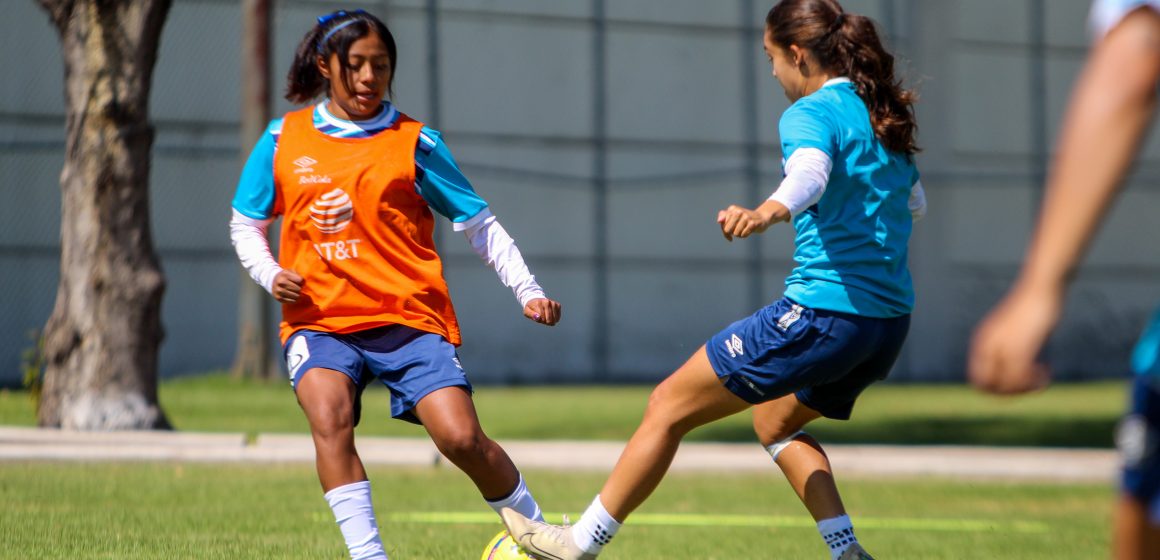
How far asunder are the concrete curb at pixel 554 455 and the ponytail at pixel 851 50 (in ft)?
17.9

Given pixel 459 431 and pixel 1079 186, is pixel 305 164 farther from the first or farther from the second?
pixel 1079 186

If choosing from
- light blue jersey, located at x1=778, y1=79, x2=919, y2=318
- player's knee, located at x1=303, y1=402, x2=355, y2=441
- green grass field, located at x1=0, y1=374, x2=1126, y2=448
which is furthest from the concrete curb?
light blue jersey, located at x1=778, y1=79, x2=919, y2=318

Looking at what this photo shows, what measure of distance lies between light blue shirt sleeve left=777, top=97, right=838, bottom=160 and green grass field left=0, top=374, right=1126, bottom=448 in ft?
26.5

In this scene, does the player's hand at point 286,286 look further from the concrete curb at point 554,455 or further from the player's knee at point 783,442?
the concrete curb at point 554,455

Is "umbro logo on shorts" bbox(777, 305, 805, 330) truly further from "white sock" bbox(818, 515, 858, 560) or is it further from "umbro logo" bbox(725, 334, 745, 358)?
"white sock" bbox(818, 515, 858, 560)

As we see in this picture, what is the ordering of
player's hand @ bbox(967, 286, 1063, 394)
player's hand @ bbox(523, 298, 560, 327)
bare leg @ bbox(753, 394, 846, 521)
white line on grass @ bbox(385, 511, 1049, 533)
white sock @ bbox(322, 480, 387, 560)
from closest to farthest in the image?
player's hand @ bbox(967, 286, 1063, 394) → white sock @ bbox(322, 480, 387, 560) → player's hand @ bbox(523, 298, 560, 327) → bare leg @ bbox(753, 394, 846, 521) → white line on grass @ bbox(385, 511, 1049, 533)

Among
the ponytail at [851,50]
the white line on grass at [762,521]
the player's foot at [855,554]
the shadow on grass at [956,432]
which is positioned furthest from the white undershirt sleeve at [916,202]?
the shadow on grass at [956,432]

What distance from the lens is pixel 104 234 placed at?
10.7m

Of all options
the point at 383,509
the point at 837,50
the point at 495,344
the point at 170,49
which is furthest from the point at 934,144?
the point at 837,50

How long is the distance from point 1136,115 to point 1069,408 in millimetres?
16423

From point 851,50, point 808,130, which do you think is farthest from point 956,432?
point 808,130

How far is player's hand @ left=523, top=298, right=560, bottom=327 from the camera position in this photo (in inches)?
174

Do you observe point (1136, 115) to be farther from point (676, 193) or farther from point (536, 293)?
point (676, 193)

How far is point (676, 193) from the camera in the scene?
2519 centimetres
